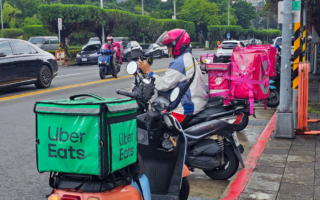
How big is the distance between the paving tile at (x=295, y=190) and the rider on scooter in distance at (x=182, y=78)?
124 cm

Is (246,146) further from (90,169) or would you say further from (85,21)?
(85,21)

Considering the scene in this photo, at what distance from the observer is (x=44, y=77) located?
1384cm

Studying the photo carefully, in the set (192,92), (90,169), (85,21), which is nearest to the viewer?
(90,169)

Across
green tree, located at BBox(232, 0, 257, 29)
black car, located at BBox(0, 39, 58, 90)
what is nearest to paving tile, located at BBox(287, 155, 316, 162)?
black car, located at BBox(0, 39, 58, 90)

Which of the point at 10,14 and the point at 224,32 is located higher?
the point at 10,14

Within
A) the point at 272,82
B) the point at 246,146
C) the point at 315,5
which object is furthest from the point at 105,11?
the point at 246,146

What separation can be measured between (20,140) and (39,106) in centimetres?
442

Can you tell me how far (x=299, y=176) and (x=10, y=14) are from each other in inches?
2689

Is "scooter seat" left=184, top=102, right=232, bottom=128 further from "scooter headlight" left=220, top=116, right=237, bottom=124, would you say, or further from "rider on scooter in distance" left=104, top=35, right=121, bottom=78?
"rider on scooter in distance" left=104, top=35, right=121, bottom=78

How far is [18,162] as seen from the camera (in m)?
5.68

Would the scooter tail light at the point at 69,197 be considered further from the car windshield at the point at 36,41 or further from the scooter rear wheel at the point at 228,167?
the car windshield at the point at 36,41

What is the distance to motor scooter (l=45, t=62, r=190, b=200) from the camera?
2.77 metres

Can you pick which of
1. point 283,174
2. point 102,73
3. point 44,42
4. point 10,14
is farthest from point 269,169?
point 10,14

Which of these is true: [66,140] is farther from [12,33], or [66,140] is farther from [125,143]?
[12,33]
